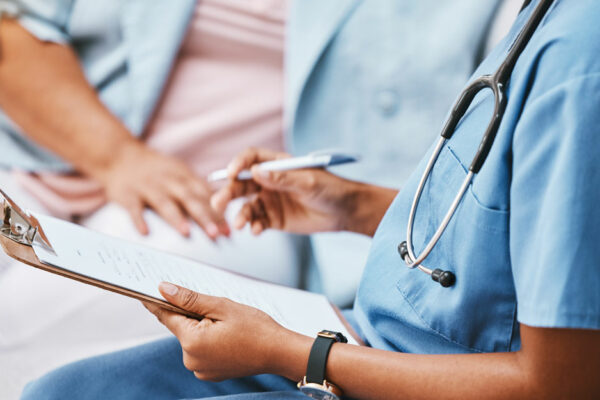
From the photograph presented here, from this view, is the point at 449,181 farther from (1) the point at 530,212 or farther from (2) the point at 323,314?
(2) the point at 323,314

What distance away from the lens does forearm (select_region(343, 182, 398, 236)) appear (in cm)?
85

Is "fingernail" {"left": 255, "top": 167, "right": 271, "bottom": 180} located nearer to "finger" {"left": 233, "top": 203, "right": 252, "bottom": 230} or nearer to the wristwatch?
"finger" {"left": 233, "top": 203, "right": 252, "bottom": 230}

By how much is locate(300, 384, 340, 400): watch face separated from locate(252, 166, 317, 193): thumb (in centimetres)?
32

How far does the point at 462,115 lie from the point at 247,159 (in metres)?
0.35

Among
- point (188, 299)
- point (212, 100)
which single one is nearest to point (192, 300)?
point (188, 299)

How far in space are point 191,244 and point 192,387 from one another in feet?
1.17

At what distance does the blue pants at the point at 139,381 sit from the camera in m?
0.67

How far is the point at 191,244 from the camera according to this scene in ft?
3.38

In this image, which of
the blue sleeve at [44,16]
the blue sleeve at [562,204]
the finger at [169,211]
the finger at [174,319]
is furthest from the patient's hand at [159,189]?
the blue sleeve at [562,204]

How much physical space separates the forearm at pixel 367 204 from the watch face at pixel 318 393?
330 millimetres

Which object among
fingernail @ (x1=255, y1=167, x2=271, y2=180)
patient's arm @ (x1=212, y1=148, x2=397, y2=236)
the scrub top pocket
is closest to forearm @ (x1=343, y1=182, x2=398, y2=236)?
patient's arm @ (x1=212, y1=148, x2=397, y2=236)

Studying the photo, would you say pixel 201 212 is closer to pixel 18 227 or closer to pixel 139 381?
pixel 139 381

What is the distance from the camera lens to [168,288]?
56cm

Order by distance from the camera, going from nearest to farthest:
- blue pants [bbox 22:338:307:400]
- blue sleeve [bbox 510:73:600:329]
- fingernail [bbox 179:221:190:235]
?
blue sleeve [bbox 510:73:600:329] → blue pants [bbox 22:338:307:400] → fingernail [bbox 179:221:190:235]
